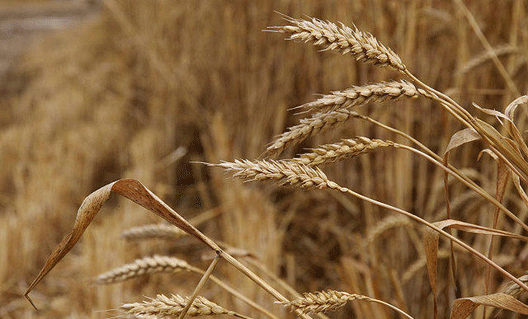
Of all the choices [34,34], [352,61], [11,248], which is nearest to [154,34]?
[11,248]

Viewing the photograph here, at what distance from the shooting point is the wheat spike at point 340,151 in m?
0.54

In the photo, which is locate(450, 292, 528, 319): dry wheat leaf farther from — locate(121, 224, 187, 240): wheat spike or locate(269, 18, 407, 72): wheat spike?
locate(121, 224, 187, 240): wheat spike

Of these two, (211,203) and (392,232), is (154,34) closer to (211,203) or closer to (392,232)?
(211,203)

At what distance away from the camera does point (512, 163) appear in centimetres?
59

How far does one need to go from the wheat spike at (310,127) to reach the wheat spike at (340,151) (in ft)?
0.05

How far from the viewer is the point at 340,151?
21.1 inches

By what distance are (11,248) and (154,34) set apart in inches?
47.0

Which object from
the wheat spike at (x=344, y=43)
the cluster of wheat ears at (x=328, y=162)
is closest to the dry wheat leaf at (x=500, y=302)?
the cluster of wheat ears at (x=328, y=162)

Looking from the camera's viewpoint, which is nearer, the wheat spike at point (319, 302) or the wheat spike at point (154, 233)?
the wheat spike at point (319, 302)

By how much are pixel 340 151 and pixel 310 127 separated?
36 millimetres

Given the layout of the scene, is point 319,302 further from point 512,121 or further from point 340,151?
point 512,121

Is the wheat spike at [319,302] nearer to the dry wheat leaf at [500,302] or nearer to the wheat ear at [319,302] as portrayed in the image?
the wheat ear at [319,302]

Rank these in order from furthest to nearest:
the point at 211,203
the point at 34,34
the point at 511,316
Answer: the point at 34,34
the point at 211,203
the point at 511,316

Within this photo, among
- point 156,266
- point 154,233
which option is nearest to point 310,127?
point 156,266
